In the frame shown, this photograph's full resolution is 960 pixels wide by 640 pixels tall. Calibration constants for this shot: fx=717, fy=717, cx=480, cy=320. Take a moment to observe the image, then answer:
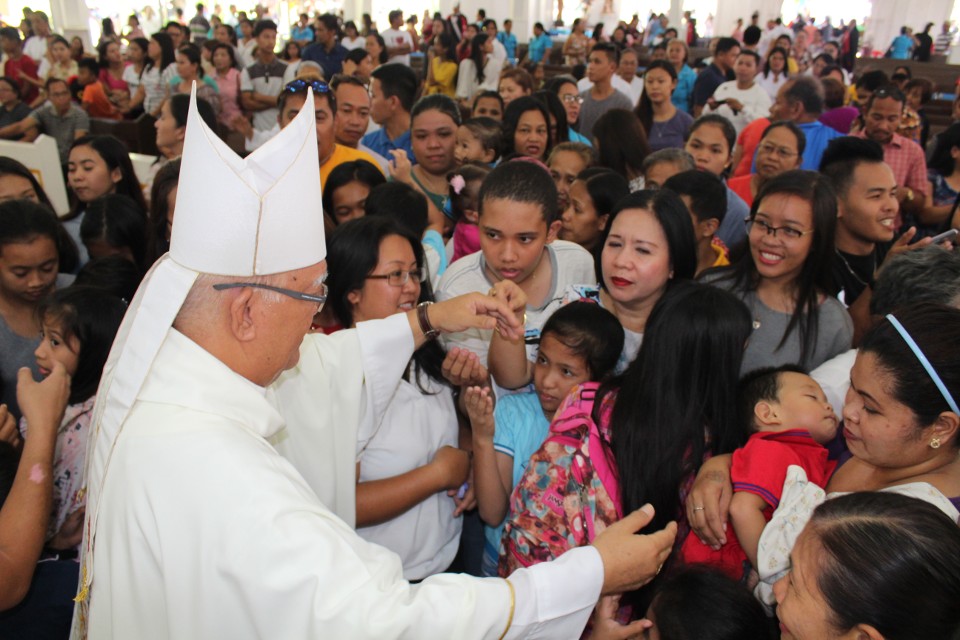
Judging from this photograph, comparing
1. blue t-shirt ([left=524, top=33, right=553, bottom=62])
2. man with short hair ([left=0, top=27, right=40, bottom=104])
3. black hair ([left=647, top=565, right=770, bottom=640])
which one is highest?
blue t-shirt ([left=524, top=33, right=553, bottom=62])

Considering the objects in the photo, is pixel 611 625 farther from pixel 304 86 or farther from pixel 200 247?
pixel 304 86

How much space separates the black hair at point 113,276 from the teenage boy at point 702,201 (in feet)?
7.75

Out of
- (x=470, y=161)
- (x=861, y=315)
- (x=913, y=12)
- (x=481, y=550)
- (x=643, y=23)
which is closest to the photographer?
(x=481, y=550)

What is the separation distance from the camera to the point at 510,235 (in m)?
2.63

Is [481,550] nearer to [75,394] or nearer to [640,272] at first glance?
[640,272]

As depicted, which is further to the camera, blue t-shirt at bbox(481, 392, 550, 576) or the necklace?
the necklace

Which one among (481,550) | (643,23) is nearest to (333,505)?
(481,550)

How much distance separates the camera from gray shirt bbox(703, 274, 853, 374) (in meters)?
2.45

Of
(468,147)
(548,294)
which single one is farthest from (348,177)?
(548,294)

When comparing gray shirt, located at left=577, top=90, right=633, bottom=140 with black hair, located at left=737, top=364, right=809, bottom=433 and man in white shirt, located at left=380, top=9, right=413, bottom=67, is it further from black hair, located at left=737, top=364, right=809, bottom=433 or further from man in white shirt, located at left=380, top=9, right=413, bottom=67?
man in white shirt, located at left=380, top=9, right=413, bottom=67

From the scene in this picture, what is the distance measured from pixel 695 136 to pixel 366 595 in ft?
13.0

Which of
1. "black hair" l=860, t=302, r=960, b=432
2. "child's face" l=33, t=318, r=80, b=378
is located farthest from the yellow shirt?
"black hair" l=860, t=302, r=960, b=432

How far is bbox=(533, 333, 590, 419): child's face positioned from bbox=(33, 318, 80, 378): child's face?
1477mm

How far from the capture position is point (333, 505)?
196 centimetres
